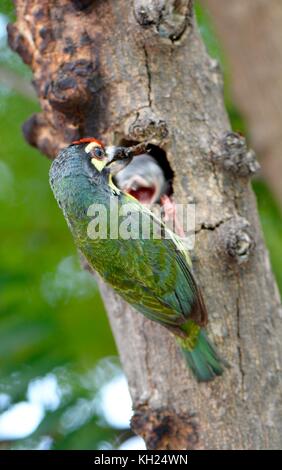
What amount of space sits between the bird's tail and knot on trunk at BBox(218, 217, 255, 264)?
0.35 meters

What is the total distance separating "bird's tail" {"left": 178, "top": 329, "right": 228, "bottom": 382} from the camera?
10.1 ft

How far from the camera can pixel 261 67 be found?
14.4 ft

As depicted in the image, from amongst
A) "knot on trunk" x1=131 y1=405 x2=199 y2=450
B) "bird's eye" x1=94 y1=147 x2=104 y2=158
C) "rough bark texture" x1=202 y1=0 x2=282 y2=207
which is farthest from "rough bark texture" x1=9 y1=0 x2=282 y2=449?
"rough bark texture" x1=202 y1=0 x2=282 y2=207

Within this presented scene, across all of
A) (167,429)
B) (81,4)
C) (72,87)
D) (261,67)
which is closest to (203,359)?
(167,429)

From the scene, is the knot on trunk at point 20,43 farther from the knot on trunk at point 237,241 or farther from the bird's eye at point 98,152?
the knot on trunk at point 237,241

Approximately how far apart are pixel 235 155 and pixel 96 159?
0.59 metres

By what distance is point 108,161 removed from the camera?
3.40 metres

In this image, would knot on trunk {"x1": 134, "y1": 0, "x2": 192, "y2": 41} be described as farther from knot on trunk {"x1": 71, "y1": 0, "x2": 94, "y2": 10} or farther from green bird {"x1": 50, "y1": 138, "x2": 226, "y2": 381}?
green bird {"x1": 50, "y1": 138, "x2": 226, "y2": 381}

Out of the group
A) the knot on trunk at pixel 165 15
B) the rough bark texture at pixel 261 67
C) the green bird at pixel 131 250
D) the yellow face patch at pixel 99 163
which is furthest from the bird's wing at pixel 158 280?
the rough bark texture at pixel 261 67

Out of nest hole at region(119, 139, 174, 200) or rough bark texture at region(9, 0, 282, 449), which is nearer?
rough bark texture at region(9, 0, 282, 449)

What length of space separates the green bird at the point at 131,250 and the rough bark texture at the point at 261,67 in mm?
1253

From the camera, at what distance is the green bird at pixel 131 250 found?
10.6 feet
